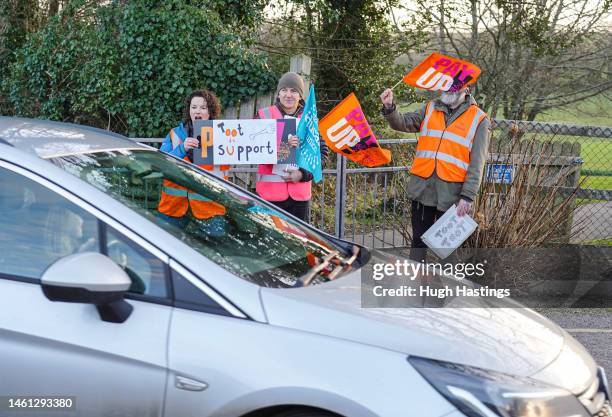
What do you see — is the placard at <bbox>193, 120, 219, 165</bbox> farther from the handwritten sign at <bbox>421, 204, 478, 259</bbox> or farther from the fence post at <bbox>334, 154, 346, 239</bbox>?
the fence post at <bbox>334, 154, 346, 239</bbox>

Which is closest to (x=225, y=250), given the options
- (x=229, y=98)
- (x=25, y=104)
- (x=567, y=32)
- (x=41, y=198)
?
(x=41, y=198)

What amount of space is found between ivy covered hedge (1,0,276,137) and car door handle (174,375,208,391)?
27.2 feet

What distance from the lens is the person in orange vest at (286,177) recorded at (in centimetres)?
625

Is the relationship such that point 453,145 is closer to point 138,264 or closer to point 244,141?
point 244,141

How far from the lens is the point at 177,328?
110 inches

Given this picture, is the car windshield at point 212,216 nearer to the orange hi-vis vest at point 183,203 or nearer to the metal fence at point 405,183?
the orange hi-vis vest at point 183,203

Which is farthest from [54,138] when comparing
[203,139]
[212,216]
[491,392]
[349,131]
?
[349,131]

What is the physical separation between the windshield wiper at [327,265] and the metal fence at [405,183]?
409 centimetres

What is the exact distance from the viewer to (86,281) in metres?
2.70

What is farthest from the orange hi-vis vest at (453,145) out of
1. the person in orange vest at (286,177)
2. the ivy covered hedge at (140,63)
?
the ivy covered hedge at (140,63)

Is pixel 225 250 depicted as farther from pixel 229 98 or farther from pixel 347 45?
pixel 347 45

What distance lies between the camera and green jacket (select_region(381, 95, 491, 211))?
5.97 m

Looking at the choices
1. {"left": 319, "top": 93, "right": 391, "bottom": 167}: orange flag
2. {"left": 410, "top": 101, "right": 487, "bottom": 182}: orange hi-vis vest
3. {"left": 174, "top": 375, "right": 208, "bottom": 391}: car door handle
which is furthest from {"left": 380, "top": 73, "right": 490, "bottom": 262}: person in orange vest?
{"left": 174, "top": 375, "right": 208, "bottom": 391}: car door handle

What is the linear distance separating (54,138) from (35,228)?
0.57 meters
